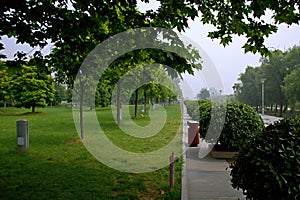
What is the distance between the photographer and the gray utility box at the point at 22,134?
9672 mm

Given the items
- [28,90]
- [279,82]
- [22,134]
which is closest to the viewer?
[22,134]

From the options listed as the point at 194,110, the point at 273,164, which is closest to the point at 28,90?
the point at 194,110

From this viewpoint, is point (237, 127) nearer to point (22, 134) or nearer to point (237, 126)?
point (237, 126)

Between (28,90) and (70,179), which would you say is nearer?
(70,179)

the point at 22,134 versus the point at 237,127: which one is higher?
the point at 237,127

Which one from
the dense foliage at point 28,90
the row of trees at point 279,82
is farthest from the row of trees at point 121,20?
the row of trees at point 279,82

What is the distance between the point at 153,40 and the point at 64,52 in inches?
85.3

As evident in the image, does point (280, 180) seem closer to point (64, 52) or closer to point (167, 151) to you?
point (64, 52)

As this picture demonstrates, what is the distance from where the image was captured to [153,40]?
17.5ft

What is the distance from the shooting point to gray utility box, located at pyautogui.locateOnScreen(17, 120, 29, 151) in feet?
31.7

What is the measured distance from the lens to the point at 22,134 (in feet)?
31.9

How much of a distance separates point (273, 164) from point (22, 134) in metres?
8.41

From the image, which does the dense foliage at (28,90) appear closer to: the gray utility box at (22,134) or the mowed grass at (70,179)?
the gray utility box at (22,134)

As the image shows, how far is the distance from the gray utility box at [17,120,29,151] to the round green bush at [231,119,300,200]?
7730 millimetres
